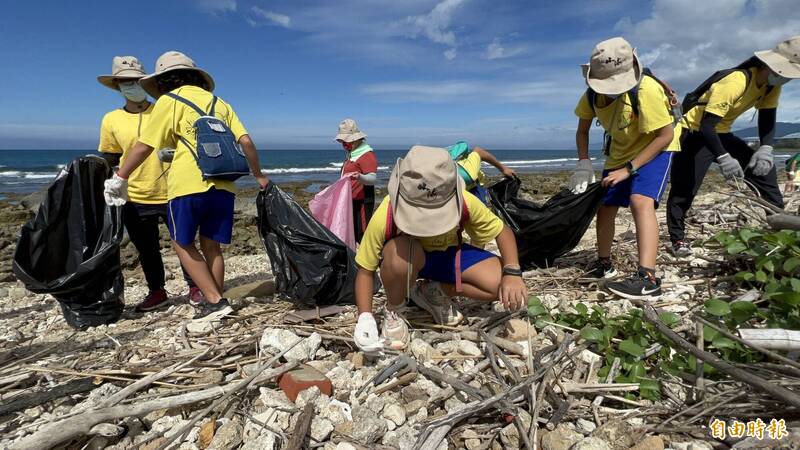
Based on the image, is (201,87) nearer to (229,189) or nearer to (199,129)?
(199,129)

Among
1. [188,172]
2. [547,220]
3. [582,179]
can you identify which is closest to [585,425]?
[547,220]

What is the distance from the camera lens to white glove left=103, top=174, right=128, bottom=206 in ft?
10.0

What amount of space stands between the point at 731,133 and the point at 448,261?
3136mm

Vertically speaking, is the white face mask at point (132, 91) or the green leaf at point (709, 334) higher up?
the white face mask at point (132, 91)

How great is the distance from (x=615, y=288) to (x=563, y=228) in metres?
0.74

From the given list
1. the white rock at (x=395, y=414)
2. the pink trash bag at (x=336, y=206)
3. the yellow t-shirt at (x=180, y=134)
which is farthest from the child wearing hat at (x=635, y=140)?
the yellow t-shirt at (x=180, y=134)

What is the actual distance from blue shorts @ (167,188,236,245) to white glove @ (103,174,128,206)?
40 centimetres

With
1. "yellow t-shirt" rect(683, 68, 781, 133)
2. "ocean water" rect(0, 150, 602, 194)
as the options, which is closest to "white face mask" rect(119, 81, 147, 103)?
"ocean water" rect(0, 150, 602, 194)

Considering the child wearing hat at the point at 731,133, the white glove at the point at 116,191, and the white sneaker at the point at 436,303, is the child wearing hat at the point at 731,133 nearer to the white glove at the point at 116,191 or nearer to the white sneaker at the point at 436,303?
the white sneaker at the point at 436,303

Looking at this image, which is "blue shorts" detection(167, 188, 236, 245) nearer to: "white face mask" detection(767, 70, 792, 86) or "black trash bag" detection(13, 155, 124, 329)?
"black trash bag" detection(13, 155, 124, 329)

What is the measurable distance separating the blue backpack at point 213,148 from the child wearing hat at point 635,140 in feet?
8.11

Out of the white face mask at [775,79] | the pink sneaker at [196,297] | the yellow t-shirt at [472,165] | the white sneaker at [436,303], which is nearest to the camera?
the white sneaker at [436,303]

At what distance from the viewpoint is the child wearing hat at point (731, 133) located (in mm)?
3248

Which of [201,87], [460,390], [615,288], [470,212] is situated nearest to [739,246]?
[615,288]
